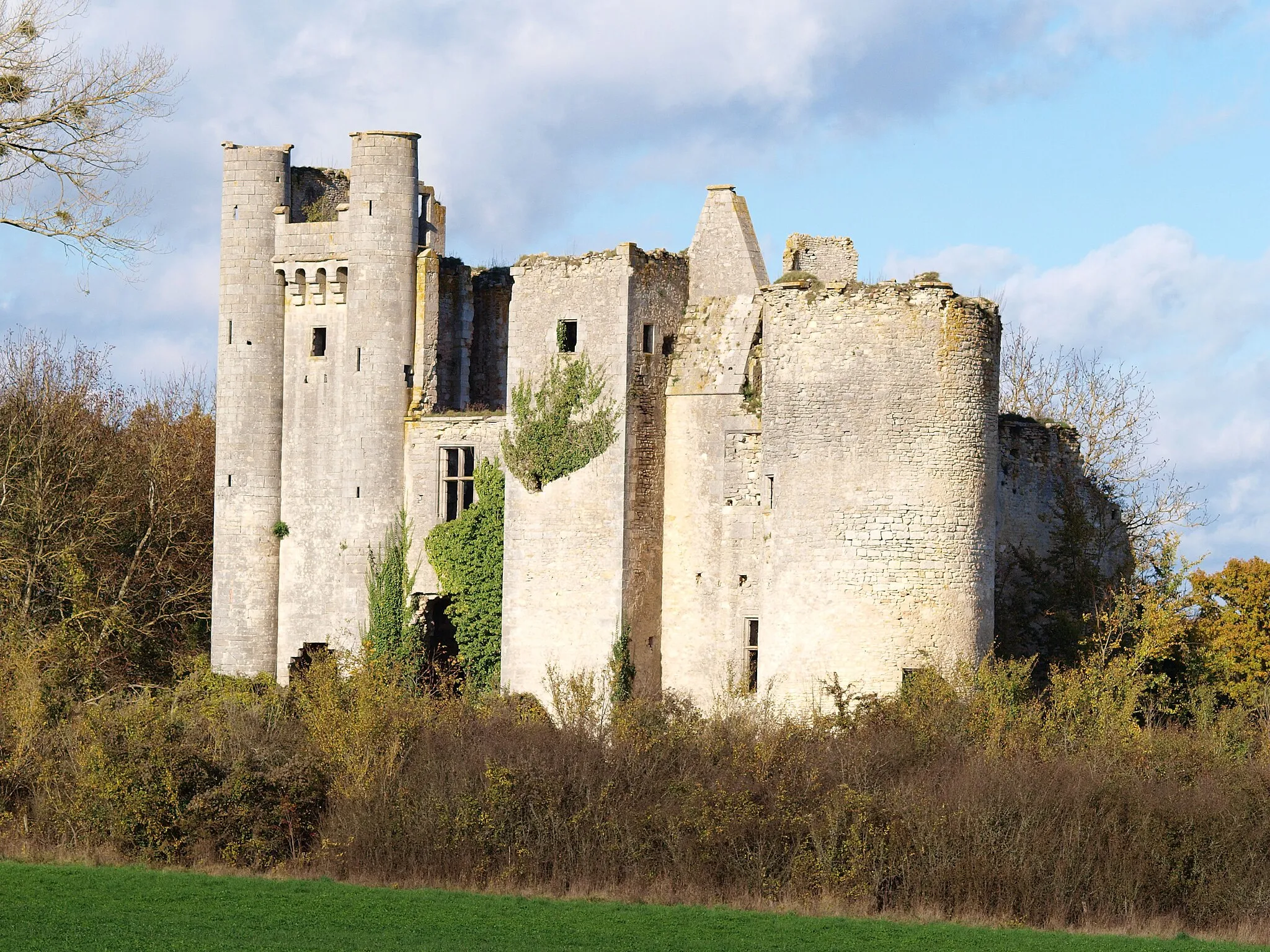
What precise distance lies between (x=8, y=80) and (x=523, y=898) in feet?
41.1

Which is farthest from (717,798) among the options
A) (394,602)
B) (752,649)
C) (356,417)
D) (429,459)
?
(356,417)

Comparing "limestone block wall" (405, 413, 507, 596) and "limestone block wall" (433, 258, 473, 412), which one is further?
"limestone block wall" (433, 258, 473, 412)

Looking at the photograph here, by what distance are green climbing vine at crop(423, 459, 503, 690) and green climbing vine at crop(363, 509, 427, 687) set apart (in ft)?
2.51

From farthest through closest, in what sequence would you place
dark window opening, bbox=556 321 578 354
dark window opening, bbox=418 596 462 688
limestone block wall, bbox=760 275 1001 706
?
dark window opening, bbox=418 596 462 688 → dark window opening, bbox=556 321 578 354 → limestone block wall, bbox=760 275 1001 706

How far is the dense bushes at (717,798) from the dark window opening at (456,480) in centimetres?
570

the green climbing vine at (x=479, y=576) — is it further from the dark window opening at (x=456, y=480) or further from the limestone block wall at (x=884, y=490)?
the limestone block wall at (x=884, y=490)

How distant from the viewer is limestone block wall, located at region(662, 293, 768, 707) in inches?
1324

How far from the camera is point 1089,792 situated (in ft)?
92.5

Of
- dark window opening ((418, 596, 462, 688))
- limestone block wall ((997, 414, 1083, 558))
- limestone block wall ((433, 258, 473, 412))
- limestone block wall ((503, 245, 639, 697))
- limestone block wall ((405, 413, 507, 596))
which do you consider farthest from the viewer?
limestone block wall ((433, 258, 473, 412))

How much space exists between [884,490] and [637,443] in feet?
17.9

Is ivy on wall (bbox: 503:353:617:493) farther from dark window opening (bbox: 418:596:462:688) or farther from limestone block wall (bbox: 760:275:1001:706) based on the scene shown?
limestone block wall (bbox: 760:275:1001:706)

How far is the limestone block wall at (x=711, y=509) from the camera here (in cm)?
3362

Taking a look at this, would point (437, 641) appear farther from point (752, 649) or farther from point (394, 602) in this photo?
point (752, 649)

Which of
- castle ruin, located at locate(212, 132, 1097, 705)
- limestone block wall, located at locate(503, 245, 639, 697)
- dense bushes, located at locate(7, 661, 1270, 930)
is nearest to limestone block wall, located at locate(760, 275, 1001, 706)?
castle ruin, located at locate(212, 132, 1097, 705)
